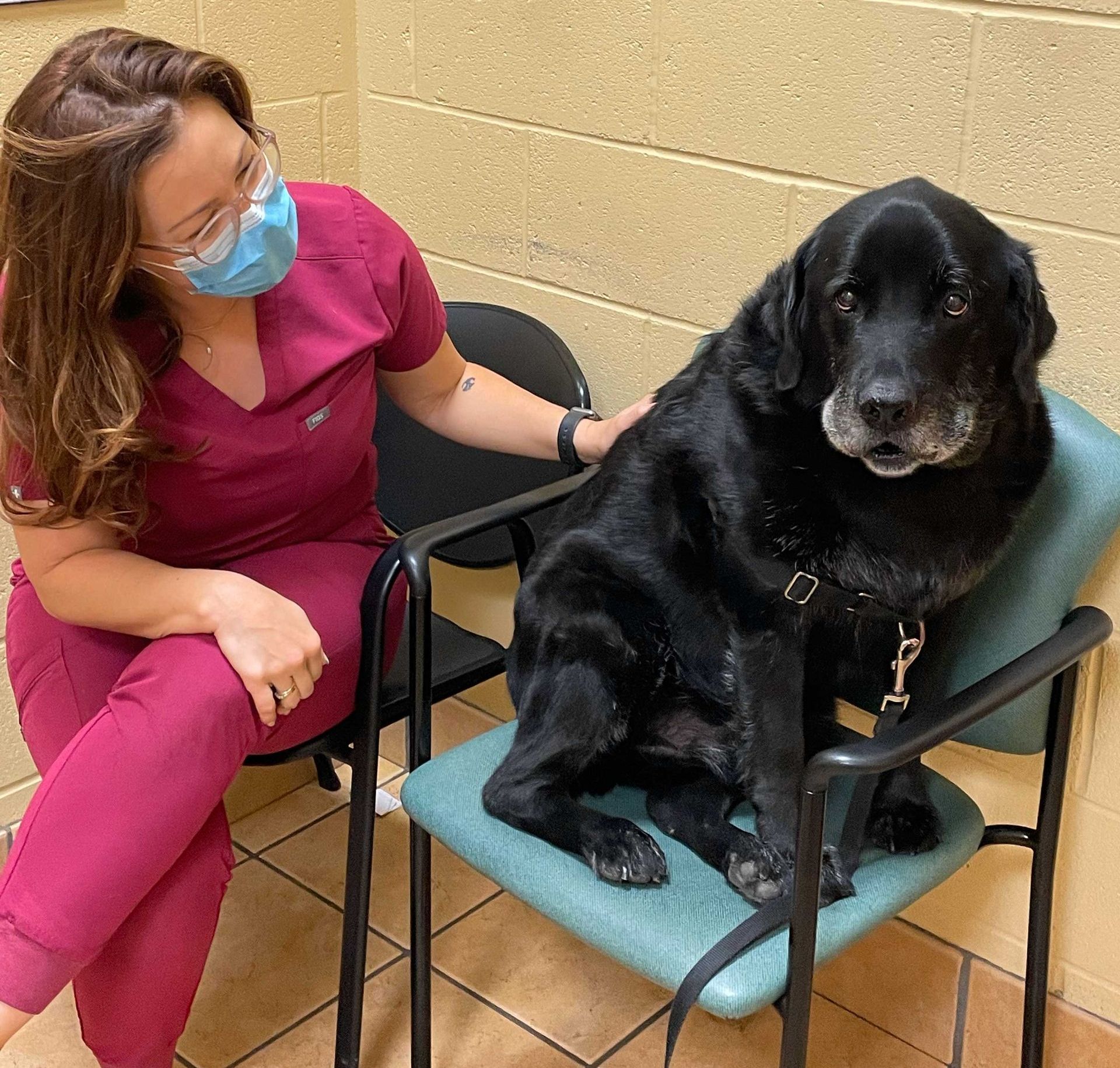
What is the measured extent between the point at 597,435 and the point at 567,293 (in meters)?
0.39

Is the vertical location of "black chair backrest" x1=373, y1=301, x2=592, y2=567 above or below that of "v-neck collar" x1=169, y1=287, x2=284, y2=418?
below

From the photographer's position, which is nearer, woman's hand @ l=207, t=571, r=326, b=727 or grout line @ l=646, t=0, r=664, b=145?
woman's hand @ l=207, t=571, r=326, b=727

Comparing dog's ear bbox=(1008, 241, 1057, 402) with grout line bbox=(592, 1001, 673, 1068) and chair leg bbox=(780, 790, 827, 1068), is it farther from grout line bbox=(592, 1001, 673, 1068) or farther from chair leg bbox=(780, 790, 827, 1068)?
grout line bbox=(592, 1001, 673, 1068)

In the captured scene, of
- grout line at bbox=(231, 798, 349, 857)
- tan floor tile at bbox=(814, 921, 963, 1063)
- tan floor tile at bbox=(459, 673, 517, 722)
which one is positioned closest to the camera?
tan floor tile at bbox=(814, 921, 963, 1063)

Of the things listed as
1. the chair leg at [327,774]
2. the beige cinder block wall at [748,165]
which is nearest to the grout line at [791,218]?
the beige cinder block wall at [748,165]

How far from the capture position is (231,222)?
56.3 inches

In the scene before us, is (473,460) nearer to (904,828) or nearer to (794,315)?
(794,315)

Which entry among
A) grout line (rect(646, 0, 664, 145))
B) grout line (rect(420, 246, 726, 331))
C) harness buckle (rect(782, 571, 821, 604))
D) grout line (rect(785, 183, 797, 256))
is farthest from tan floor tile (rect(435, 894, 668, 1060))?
grout line (rect(646, 0, 664, 145))

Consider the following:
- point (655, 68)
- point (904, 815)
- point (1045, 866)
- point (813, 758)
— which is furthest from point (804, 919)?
point (655, 68)

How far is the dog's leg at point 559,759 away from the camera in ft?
4.66

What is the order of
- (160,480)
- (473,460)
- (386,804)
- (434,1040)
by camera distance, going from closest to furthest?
(160,480) → (434,1040) → (473,460) → (386,804)

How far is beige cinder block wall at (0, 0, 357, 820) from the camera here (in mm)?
1927

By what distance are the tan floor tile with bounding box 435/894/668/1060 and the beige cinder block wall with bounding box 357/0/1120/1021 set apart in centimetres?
47

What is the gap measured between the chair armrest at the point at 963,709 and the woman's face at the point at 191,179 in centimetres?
85
